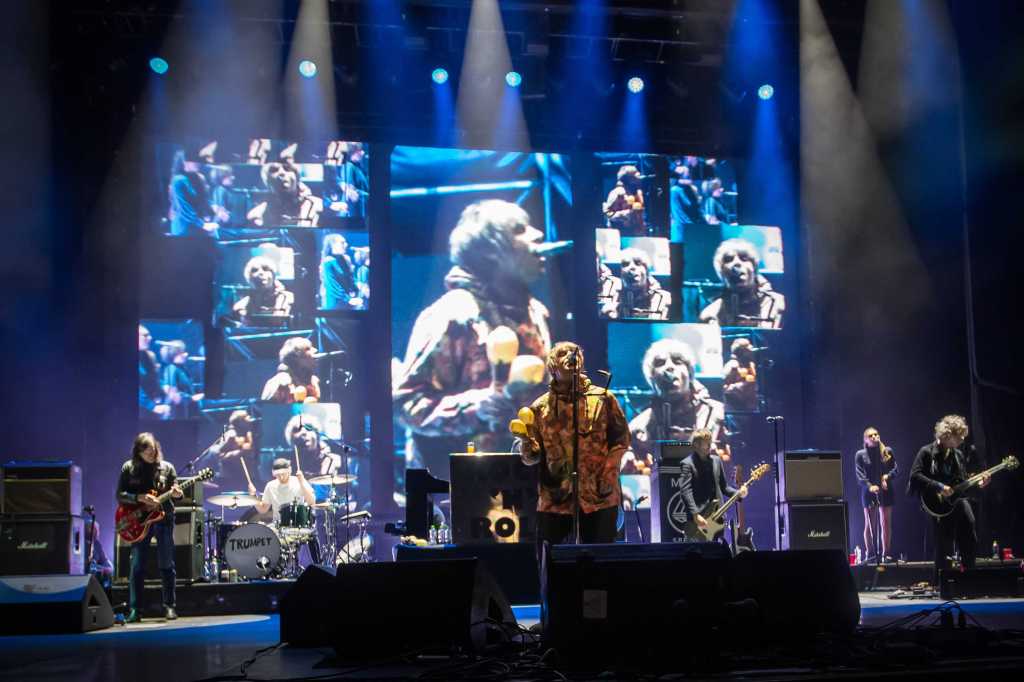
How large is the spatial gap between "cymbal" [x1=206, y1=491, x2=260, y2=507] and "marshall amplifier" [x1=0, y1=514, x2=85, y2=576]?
178cm

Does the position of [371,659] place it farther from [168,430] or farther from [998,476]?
[998,476]

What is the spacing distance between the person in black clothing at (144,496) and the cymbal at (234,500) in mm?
2186

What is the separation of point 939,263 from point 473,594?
10295mm

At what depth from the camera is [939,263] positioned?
12.9 m

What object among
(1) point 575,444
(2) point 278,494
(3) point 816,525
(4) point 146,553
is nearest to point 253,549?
(4) point 146,553

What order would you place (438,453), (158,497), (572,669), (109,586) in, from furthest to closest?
(438,453) < (109,586) < (158,497) < (572,669)

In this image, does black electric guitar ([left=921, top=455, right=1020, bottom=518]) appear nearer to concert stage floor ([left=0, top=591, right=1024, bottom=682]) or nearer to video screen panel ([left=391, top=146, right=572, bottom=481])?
concert stage floor ([left=0, top=591, right=1024, bottom=682])

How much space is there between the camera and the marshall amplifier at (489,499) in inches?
345

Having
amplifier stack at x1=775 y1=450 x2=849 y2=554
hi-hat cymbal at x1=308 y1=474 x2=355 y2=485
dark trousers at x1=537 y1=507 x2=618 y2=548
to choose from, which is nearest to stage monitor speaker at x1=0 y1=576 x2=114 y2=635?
hi-hat cymbal at x1=308 y1=474 x2=355 y2=485

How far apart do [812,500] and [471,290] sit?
487 cm

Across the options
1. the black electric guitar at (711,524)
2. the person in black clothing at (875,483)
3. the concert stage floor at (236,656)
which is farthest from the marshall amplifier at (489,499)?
the person in black clothing at (875,483)

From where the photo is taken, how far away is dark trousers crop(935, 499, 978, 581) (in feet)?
30.0

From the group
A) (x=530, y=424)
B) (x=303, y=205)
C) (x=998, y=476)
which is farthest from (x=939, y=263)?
(x=530, y=424)

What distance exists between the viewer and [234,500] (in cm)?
1112
